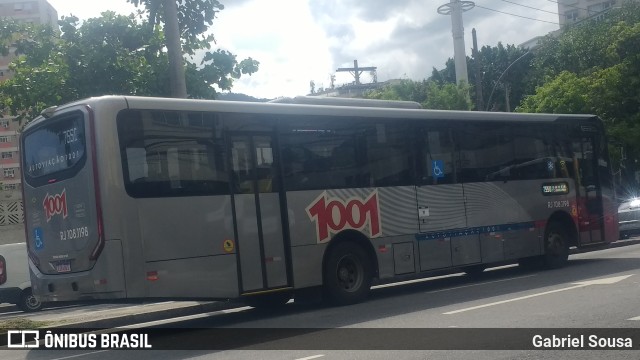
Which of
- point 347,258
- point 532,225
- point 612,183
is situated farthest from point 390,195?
point 612,183

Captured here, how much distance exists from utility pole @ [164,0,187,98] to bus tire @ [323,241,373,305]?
565 cm

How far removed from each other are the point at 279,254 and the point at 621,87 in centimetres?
3388

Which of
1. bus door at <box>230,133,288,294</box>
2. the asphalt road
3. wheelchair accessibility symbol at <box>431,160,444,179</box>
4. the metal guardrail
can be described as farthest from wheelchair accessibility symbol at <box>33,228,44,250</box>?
the metal guardrail

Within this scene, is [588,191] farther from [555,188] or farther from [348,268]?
[348,268]

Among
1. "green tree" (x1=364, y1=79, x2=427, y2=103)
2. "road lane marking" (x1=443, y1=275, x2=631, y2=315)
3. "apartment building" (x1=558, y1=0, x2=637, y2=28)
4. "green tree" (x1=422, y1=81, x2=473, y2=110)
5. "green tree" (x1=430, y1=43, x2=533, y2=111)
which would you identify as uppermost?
"apartment building" (x1=558, y1=0, x2=637, y2=28)

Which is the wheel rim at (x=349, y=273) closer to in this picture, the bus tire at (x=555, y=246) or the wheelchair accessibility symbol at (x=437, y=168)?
the wheelchair accessibility symbol at (x=437, y=168)

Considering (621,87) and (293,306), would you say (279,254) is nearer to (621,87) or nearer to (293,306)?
(293,306)

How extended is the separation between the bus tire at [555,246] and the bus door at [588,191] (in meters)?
0.60

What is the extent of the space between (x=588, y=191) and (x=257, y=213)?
10.4 metres

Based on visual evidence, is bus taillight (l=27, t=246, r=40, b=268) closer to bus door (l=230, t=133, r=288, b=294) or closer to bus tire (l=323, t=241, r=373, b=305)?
bus door (l=230, t=133, r=288, b=294)

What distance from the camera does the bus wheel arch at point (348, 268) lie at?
46.0 ft

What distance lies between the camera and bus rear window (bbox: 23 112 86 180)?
11.5 meters

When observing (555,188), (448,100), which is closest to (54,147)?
(555,188)

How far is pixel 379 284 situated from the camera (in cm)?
1809
